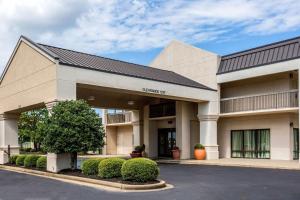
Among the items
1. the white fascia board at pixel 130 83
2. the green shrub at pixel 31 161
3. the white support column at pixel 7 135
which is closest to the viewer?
the white fascia board at pixel 130 83

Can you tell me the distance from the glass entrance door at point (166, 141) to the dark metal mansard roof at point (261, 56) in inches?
270

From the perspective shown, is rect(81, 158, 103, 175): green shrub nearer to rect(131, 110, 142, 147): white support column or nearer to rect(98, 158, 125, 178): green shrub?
rect(98, 158, 125, 178): green shrub

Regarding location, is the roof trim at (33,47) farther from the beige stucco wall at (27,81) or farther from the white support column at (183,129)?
the white support column at (183,129)

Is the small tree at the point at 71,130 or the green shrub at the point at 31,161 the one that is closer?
the small tree at the point at 71,130

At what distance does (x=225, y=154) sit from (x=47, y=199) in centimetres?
1931

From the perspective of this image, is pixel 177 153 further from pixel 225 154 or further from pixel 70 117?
pixel 70 117

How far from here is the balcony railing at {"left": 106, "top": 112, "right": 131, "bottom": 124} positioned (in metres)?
36.8

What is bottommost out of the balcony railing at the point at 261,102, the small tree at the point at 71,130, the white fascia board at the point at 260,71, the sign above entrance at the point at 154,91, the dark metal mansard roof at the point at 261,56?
the small tree at the point at 71,130

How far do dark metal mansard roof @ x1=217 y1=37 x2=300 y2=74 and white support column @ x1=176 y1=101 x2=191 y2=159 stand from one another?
12.5 ft

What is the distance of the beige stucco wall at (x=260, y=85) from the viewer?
79.8ft

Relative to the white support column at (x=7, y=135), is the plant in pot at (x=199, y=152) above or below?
below

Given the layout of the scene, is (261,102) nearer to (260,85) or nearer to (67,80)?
(260,85)

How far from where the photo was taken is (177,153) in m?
27.3

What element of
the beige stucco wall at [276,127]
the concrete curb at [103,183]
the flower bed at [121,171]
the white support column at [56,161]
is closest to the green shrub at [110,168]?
the flower bed at [121,171]
